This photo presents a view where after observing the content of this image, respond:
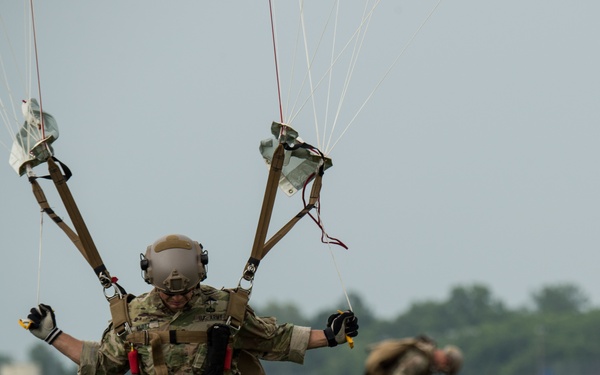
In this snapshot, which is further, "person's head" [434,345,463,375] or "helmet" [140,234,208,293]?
"helmet" [140,234,208,293]

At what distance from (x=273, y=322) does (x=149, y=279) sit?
1.40m

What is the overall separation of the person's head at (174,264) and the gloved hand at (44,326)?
3.41ft

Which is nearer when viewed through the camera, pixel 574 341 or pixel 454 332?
pixel 574 341

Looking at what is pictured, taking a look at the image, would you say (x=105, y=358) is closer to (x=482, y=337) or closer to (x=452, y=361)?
(x=452, y=361)

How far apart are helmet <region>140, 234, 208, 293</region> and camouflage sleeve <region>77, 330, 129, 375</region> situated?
0.75 meters

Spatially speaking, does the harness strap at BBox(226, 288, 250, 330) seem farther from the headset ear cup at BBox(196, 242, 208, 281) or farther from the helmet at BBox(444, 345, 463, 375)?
the helmet at BBox(444, 345, 463, 375)

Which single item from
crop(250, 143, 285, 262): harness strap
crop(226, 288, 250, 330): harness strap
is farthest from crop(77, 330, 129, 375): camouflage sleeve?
crop(250, 143, 285, 262): harness strap

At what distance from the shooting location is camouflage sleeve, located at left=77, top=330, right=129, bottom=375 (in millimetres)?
18641

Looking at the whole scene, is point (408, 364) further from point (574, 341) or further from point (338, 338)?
point (574, 341)

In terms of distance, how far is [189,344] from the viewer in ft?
61.2

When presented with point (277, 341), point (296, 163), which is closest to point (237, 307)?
point (277, 341)

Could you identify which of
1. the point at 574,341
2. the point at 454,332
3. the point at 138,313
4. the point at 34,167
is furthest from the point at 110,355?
the point at 454,332

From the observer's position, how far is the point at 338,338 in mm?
18750

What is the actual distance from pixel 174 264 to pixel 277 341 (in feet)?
4.74
